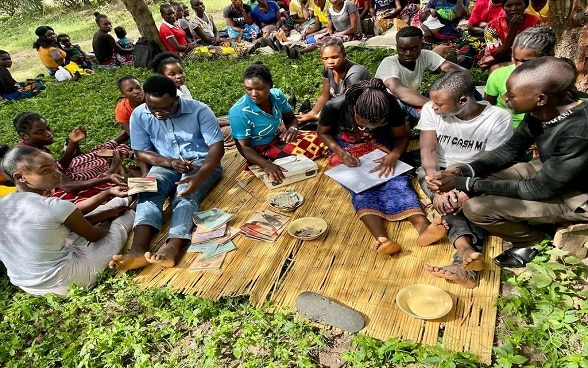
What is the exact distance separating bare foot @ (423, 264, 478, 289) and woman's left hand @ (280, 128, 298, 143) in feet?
7.01

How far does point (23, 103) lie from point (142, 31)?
2.88m

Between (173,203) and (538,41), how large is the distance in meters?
3.40

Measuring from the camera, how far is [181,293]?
9.83 ft

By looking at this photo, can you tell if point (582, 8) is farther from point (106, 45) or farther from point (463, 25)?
point (106, 45)

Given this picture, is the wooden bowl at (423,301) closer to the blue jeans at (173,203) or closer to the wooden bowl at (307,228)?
the wooden bowl at (307,228)

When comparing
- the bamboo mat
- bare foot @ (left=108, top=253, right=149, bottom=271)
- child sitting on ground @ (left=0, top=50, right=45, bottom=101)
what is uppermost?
child sitting on ground @ (left=0, top=50, right=45, bottom=101)

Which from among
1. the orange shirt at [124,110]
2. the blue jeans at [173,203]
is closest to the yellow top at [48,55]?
the orange shirt at [124,110]

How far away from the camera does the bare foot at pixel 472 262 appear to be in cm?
258

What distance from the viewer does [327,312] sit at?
2.62 meters

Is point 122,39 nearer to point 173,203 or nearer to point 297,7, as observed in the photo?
point 297,7

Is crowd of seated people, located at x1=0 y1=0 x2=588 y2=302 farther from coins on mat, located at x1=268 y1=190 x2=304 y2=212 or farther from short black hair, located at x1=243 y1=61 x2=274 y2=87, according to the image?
coins on mat, located at x1=268 y1=190 x2=304 y2=212

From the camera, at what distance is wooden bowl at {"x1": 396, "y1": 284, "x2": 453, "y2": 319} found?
2.48 metres

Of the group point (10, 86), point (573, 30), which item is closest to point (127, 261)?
point (573, 30)

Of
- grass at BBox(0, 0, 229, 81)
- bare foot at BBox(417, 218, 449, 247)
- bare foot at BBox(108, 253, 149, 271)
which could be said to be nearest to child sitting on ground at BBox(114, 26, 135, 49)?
grass at BBox(0, 0, 229, 81)
